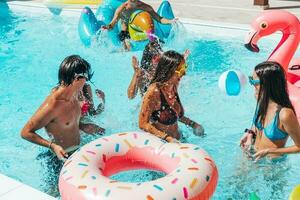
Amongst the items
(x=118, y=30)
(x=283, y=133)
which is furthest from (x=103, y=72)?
(x=283, y=133)

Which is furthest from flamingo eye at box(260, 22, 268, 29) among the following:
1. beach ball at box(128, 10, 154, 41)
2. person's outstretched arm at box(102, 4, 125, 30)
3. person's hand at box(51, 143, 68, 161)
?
person's outstretched arm at box(102, 4, 125, 30)

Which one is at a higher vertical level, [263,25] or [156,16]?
[263,25]

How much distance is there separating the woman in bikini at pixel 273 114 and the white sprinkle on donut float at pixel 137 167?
0.74 m

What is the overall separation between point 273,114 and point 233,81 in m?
1.66

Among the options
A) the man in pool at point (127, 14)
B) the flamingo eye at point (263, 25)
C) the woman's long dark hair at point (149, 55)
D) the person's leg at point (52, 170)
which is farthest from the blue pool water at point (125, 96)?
the flamingo eye at point (263, 25)

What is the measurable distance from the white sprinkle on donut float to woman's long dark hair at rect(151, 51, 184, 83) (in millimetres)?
685

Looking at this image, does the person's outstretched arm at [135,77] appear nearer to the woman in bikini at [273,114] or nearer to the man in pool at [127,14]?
the woman in bikini at [273,114]

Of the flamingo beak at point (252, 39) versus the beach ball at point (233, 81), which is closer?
the beach ball at point (233, 81)

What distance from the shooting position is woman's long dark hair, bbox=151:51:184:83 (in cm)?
386

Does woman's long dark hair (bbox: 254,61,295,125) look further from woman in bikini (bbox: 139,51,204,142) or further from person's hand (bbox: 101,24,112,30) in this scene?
person's hand (bbox: 101,24,112,30)

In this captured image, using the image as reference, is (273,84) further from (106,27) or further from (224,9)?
(224,9)

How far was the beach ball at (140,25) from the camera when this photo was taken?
8352 millimetres

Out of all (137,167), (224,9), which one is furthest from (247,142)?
(224,9)

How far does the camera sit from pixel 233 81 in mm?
5199
